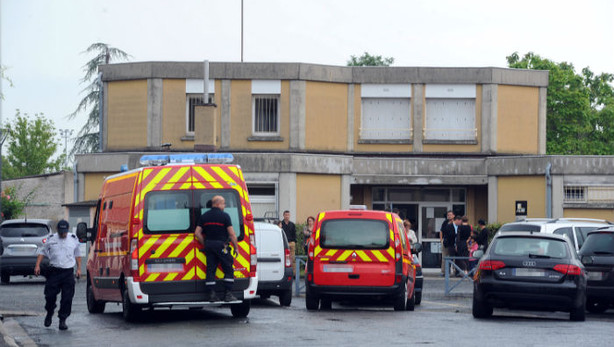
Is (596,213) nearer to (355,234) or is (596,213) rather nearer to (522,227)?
(522,227)

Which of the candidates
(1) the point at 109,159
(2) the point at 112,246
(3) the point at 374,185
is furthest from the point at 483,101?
(2) the point at 112,246

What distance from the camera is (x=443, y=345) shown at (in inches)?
517

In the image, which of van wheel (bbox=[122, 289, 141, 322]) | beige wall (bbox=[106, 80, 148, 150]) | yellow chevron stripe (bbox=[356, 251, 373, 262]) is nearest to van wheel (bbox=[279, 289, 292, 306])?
yellow chevron stripe (bbox=[356, 251, 373, 262])

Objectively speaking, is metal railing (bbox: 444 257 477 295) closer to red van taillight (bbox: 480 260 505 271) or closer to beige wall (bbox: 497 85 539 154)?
red van taillight (bbox: 480 260 505 271)

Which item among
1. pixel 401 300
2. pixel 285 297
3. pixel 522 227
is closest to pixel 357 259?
pixel 401 300

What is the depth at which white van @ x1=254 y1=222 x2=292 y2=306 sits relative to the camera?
20.8 metres

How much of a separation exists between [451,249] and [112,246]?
50.4 feet

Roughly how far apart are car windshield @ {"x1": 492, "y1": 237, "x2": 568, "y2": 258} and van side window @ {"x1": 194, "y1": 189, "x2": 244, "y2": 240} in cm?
437

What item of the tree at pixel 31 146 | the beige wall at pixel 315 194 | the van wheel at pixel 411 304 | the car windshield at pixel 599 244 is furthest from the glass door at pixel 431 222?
the tree at pixel 31 146

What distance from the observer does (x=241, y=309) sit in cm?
1739

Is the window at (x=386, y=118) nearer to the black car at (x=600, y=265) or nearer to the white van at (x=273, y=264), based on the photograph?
the white van at (x=273, y=264)

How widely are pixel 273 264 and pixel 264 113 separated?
729 inches

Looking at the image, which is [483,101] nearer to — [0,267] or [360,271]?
[0,267]

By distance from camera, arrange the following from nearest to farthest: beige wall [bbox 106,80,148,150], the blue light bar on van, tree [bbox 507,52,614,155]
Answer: the blue light bar on van, beige wall [bbox 106,80,148,150], tree [bbox 507,52,614,155]
